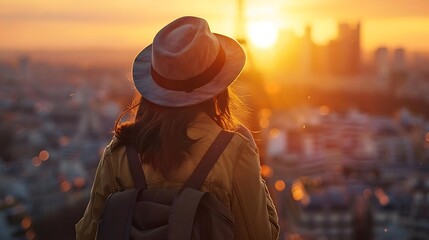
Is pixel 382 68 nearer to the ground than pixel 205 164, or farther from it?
nearer to the ground

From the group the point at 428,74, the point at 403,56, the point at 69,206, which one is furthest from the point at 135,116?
the point at 428,74

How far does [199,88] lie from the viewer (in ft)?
2.81

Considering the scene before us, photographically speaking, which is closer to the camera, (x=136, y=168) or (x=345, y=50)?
(x=136, y=168)

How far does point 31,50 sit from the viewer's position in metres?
12.5

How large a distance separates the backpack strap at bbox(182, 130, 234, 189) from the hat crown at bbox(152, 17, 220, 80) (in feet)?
0.34

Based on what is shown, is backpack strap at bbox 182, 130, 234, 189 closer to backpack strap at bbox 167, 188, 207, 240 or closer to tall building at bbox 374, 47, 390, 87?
backpack strap at bbox 167, 188, 207, 240

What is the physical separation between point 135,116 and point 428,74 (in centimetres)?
2191

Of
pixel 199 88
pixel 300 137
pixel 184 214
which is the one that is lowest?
pixel 300 137

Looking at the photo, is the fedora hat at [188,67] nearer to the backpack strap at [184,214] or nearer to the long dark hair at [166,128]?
the long dark hair at [166,128]

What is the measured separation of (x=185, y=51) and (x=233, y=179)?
0.58 ft

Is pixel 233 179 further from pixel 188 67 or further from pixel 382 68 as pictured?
pixel 382 68

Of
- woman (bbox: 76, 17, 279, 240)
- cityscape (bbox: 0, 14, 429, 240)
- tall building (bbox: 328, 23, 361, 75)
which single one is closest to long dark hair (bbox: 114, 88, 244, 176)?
woman (bbox: 76, 17, 279, 240)

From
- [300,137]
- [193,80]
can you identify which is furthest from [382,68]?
[193,80]

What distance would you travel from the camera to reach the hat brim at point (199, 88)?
0.85m
